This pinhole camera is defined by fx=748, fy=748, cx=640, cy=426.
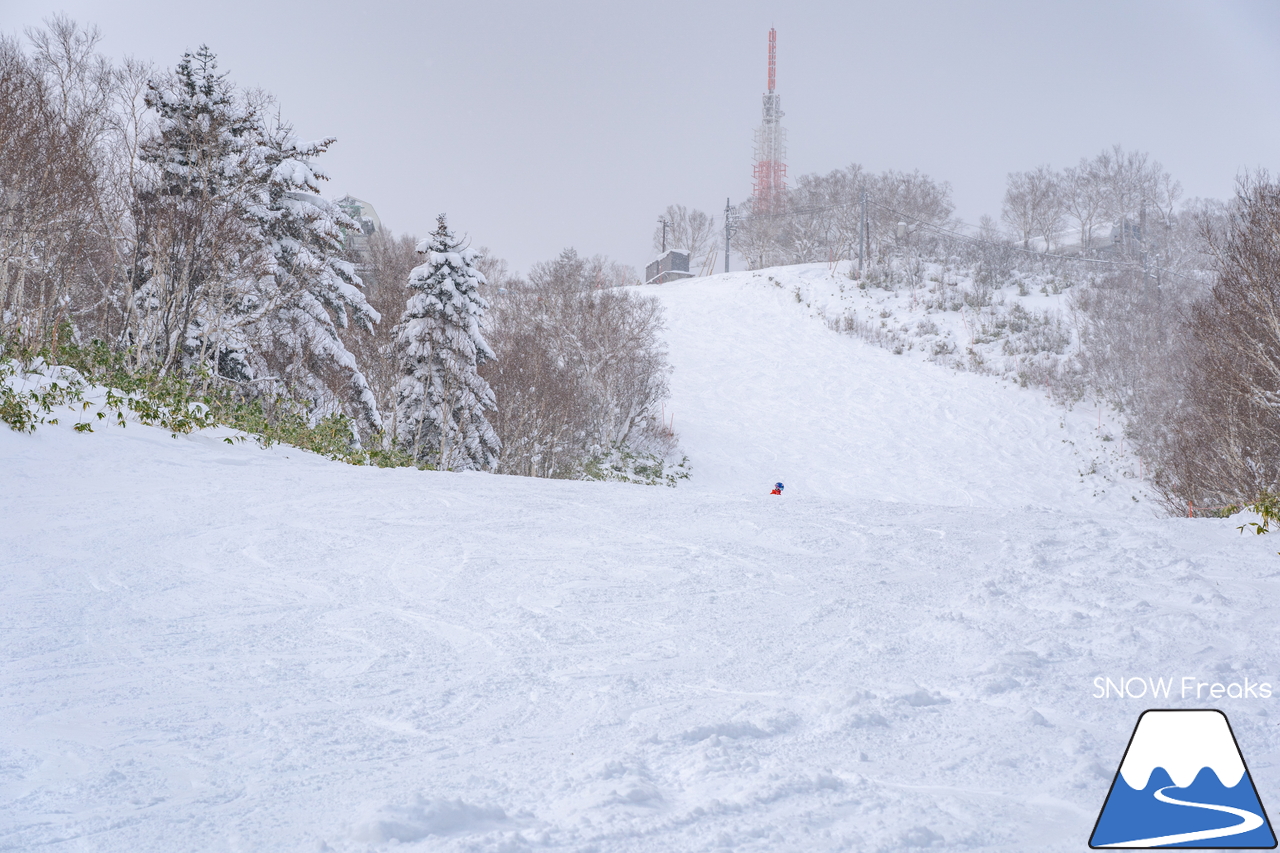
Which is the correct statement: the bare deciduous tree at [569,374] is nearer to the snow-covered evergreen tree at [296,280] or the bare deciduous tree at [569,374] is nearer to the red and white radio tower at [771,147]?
the snow-covered evergreen tree at [296,280]

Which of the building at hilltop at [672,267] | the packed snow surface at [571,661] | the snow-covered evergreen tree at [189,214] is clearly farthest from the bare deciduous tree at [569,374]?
the building at hilltop at [672,267]

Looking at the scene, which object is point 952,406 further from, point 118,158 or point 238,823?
point 238,823

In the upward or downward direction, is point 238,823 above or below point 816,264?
below

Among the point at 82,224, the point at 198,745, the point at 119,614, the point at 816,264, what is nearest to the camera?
the point at 198,745

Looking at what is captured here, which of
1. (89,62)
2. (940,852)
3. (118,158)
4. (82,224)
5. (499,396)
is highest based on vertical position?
(89,62)

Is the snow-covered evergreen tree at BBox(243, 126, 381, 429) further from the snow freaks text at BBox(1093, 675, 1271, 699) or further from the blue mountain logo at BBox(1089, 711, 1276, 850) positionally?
the blue mountain logo at BBox(1089, 711, 1276, 850)

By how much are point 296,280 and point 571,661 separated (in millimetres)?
12865

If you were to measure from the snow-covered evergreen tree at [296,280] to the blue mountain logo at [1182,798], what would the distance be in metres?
13.5

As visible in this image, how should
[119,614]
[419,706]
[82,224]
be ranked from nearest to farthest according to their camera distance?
1. [419,706]
2. [119,614]
3. [82,224]

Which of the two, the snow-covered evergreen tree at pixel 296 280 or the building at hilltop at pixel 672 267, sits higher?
the building at hilltop at pixel 672 267

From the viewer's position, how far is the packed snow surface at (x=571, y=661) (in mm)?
1947

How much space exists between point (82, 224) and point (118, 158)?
15.0 feet

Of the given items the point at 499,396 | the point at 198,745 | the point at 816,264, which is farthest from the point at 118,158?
the point at 816,264

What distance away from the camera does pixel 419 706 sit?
2.65 metres
